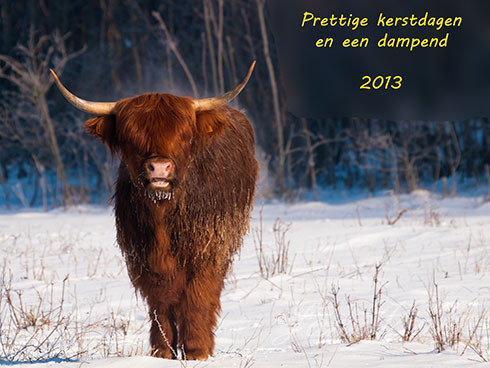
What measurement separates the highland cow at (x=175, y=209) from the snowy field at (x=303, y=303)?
33cm

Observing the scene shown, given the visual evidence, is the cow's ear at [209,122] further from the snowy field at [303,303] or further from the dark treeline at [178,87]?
the dark treeline at [178,87]

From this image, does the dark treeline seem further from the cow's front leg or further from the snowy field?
the cow's front leg

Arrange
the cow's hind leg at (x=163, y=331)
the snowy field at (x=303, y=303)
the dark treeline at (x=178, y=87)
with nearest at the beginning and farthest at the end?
1. the snowy field at (x=303, y=303)
2. the cow's hind leg at (x=163, y=331)
3. the dark treeline at (x=178, y=87)

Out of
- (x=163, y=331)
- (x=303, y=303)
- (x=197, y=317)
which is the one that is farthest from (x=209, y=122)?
(x=303, y=303)

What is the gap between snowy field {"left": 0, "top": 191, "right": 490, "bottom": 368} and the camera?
406 centimetres

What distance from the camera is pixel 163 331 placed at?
448 centimetres

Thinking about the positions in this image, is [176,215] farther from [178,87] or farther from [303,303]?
[178,87]

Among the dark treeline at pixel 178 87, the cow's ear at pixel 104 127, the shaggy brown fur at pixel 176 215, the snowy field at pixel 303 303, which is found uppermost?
the dark treeline at pixel 178 87

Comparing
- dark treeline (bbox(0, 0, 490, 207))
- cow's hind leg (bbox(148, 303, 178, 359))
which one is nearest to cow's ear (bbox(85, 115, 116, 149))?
cow's hind leg (bbox(148, 303, 178, 359))

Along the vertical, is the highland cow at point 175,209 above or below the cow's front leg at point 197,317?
above

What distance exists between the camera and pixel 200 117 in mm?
4430

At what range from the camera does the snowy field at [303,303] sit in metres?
4.06

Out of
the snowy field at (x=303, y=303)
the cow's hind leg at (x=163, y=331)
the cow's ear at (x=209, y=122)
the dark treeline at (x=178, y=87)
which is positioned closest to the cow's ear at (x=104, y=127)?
the cow's ear at (x=209, y=122)

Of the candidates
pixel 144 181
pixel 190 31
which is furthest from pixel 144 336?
pixel 190 31
